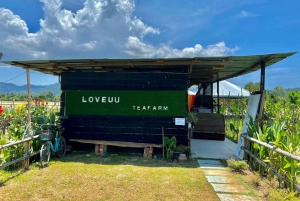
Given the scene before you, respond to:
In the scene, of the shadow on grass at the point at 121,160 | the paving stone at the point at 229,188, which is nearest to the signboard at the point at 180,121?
the shadow on grass at the point at 121,160

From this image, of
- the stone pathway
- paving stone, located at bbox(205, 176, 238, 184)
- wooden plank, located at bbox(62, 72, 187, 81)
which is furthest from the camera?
wooden plank, located at bbox(62, 72, 187, 81)

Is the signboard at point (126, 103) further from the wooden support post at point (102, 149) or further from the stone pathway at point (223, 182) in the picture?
the stone pathway at point (223, 182)

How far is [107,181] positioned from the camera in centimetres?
480

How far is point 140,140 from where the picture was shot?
725 centimetres

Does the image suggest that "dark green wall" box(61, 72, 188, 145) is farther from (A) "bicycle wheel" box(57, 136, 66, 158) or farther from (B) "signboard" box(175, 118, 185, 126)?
(A) "bicycle wheel" box(57, 136, 66, 158)

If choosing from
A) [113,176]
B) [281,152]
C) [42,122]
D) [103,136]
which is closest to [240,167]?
[281,152]

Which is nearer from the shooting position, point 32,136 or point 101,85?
point 32,136

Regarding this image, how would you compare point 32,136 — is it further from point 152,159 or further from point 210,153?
point 210,153

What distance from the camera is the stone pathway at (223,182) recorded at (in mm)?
4078

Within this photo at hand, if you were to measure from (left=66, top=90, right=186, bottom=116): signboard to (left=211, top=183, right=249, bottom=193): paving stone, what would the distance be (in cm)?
284

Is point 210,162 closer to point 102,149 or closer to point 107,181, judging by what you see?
point 107,181

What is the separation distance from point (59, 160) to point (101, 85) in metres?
2.58

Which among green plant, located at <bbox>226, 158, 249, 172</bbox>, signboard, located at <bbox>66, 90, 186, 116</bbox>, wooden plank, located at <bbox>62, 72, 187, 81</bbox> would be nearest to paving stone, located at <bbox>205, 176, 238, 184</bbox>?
green plant, located at <bbox>226, 158, 249, 172</bbox>

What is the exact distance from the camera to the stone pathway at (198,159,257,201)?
13.4ft
